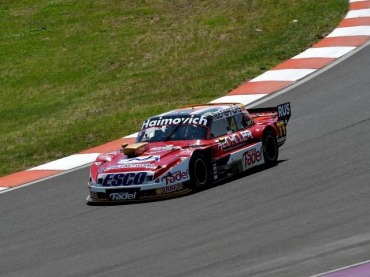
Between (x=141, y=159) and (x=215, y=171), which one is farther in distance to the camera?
(x=215, y=171)

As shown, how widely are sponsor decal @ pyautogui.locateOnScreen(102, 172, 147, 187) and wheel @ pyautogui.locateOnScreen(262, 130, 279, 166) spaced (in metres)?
2.14

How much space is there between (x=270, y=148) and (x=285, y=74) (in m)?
5.42

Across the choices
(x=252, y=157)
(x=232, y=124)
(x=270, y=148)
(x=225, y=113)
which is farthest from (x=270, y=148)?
(x=225, y=113)

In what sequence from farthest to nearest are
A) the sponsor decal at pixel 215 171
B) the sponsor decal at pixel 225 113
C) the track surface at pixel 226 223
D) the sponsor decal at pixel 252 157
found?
the sponsor decal at pixel 225 113 < the sponsor decal at pixel 252 157 < the sponsor decal at pixel 215 171 < the track surface at pixel 226 223

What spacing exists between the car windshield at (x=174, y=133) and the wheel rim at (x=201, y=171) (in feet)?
1.83

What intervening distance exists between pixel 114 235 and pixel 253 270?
278cm

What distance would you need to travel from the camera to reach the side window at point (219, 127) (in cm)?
1480

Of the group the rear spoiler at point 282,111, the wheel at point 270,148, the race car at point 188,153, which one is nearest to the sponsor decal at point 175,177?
the race car at point 188,153

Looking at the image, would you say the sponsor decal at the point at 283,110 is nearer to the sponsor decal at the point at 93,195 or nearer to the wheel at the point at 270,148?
the wheel at the point at 270,148

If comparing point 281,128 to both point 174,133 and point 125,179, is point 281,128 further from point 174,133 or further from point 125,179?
point 125,179

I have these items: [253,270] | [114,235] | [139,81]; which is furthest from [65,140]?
[253,270]

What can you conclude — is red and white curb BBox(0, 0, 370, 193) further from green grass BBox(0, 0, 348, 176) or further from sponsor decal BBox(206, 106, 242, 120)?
sponsor decal BBox(206, 106, 242, 120)

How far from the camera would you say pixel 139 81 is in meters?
21.8

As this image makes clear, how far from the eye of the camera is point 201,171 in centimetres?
1417
